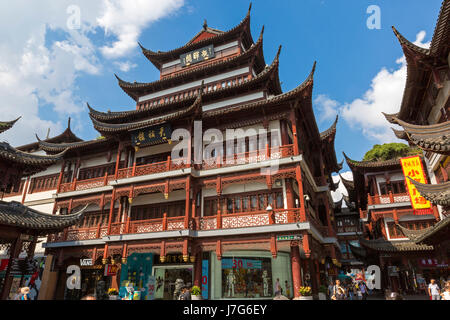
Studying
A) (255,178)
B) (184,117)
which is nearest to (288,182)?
(255,178)

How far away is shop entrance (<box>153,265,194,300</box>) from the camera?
692 inches

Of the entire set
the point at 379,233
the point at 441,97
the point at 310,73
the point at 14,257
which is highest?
the point at 310,73

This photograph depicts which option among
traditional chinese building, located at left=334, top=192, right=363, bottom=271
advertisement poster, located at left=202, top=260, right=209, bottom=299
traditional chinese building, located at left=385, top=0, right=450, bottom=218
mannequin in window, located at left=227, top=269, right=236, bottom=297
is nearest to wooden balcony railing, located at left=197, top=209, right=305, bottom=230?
advertisement poster, located at left=202, top=260, right=209, bottom=299

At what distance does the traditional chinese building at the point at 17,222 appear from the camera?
38.0 ft

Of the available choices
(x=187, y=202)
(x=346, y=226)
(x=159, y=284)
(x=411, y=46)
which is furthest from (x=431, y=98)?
(x=346, y=226)

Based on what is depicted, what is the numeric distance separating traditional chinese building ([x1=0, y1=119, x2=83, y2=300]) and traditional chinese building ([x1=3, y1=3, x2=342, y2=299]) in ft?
15.0

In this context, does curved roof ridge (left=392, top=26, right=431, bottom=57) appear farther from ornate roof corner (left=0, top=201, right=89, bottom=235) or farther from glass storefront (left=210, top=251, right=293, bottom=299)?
ornate roof corner (left=0, top=201, right=89, bottom=235)

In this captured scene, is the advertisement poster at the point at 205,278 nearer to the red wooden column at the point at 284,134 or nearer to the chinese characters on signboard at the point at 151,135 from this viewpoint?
the chinese characters on signboard at the point at 151,135

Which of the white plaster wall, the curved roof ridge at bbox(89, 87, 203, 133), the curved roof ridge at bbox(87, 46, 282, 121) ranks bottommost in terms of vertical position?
the white plaster wall

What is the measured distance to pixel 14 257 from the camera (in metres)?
11.8

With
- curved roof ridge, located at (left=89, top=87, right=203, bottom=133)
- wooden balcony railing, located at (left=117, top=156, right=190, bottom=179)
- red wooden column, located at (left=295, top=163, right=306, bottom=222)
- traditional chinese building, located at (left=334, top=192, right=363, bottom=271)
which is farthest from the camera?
traditional chinese building, located at (left=334, top=192, right=363, bottom=271)

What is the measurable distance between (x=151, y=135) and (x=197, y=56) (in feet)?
33.3

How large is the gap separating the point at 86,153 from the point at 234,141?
12.7 metres
